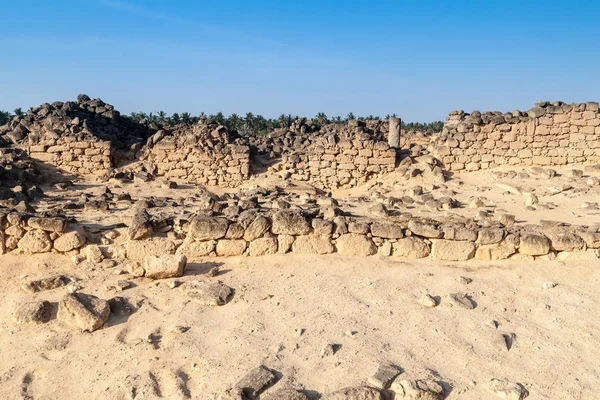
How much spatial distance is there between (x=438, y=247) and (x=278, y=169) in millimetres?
9012

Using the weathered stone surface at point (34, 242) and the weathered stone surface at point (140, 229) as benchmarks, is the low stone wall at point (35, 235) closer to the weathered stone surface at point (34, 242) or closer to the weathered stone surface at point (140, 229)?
the weathered stone surface at point (34, 242)

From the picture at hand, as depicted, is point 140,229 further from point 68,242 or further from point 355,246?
point 355,246

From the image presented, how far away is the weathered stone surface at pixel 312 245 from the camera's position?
21.0 ft

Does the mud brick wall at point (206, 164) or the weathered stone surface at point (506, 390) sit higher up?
the mud brick wall at point (206, 164)

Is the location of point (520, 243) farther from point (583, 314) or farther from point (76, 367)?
point (76, 367)

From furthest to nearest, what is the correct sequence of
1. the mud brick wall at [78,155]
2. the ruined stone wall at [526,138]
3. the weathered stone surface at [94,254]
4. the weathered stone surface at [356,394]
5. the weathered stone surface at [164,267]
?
the mud brick wall at [78,155], the ruined stone wall at [526,138], the weathered stone surface at [94,254], the weathered stone surface at [164,267], the weathered stone surface at [356,394]

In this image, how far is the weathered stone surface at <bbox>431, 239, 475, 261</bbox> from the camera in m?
6.37

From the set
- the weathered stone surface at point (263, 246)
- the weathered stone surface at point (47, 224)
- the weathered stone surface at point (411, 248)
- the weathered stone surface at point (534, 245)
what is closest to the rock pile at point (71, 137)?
the weathered stone surface at point (47, 224)

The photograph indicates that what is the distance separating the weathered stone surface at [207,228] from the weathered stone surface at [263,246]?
43 cm

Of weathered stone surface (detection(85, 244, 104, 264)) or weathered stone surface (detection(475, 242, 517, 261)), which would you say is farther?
weathered stone surface (detection(475, 242, 517, 261))

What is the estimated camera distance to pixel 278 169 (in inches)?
587

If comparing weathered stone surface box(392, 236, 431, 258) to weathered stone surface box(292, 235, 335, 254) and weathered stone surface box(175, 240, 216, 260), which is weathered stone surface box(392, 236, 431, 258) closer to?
weathered stone surface box(292, 235, 335, 254)

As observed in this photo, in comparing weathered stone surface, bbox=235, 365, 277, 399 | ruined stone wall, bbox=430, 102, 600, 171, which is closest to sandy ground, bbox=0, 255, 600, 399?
weathered stone surface, bbox=235, 365, 277, 399

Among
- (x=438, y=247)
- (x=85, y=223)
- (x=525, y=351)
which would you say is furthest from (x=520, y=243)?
(x=85, y=223)
